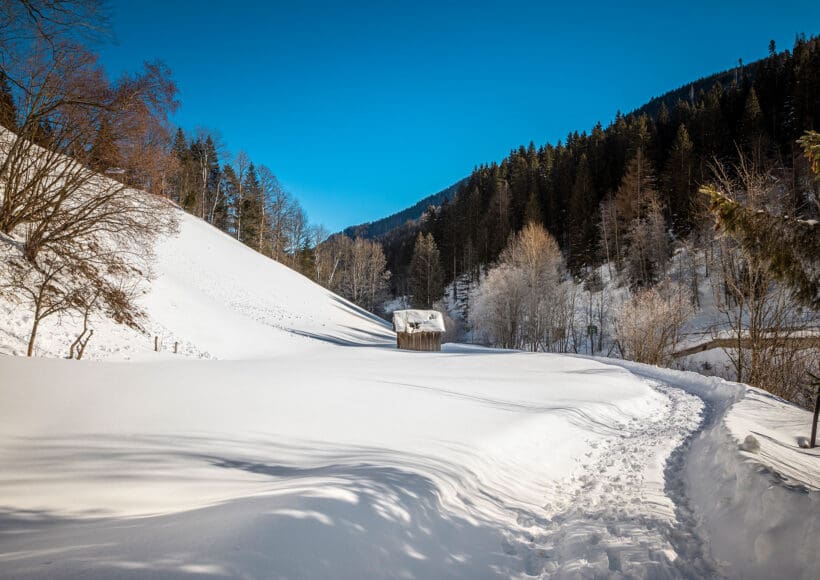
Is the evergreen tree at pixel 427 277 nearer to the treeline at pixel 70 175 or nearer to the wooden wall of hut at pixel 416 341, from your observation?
the wooden wall of hut at pixel 416 341

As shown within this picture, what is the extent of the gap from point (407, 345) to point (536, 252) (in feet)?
47.1

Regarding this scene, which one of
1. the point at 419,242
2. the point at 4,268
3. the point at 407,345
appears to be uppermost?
the point at 419,242

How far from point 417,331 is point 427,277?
100 ft

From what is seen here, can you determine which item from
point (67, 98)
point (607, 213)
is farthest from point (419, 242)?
point (67, 98)

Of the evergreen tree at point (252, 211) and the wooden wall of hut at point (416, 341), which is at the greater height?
the evergreen tree at point (252, 211)

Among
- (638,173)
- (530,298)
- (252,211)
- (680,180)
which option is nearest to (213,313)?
(530,298)

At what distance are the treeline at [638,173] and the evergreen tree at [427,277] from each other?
581cm

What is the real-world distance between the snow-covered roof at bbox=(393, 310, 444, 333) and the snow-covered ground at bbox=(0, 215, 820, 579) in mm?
18408

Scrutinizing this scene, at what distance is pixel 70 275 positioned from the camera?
1176 cm

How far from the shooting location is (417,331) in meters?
27.5

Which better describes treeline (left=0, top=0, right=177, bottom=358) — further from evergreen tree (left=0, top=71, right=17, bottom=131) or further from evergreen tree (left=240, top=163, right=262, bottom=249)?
evergreen tree (left=240, top=163, right=262, bottom=249)

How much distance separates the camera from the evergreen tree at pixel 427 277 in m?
56.9

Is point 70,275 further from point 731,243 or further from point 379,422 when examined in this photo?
point 731,243

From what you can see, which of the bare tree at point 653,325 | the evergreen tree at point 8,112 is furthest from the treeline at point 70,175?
the bare tree at point 653,325
